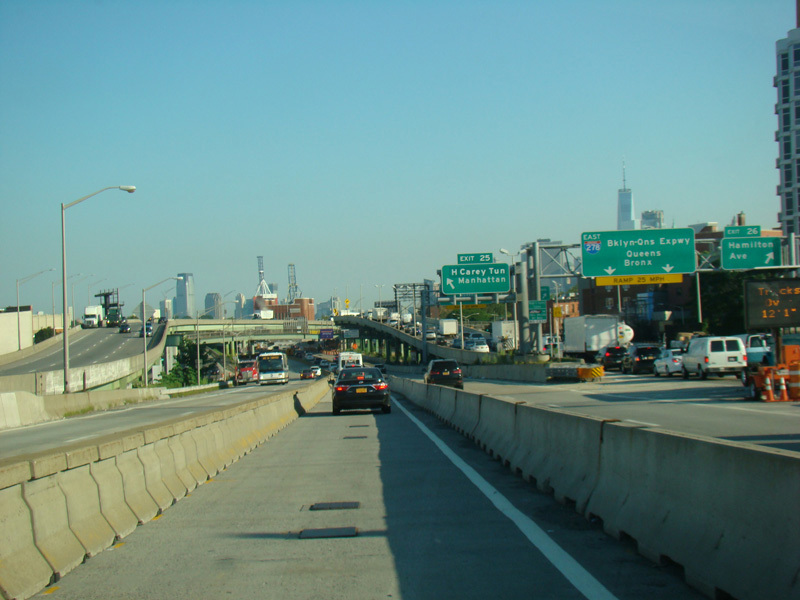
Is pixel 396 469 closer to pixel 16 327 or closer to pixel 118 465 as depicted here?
pixel 118 465

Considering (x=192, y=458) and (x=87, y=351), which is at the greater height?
(x=87, y=351)

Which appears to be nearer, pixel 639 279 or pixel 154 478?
pixel 154 478

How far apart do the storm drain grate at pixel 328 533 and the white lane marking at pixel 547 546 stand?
65.4 inches

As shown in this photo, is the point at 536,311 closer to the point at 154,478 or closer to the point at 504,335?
the point at 154,478

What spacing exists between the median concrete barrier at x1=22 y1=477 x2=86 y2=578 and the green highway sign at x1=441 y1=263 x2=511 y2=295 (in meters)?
51.2

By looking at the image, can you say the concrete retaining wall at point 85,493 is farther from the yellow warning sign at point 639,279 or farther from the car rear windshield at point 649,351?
the car rear windshield at point 649,351

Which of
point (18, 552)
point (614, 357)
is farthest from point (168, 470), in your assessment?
point (614, 357)

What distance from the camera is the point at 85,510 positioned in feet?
24.1

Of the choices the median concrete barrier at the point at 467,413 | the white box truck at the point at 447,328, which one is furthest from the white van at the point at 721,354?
the white box truck at the point at 447,328

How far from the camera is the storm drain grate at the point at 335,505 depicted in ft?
32.3

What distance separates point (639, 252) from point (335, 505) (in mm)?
37136

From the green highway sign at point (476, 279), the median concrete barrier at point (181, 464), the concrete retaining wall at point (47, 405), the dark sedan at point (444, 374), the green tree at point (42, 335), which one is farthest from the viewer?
the green tree at point (42, 335)

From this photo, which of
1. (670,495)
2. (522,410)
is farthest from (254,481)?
(670,495)

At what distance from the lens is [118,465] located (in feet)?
27.6
